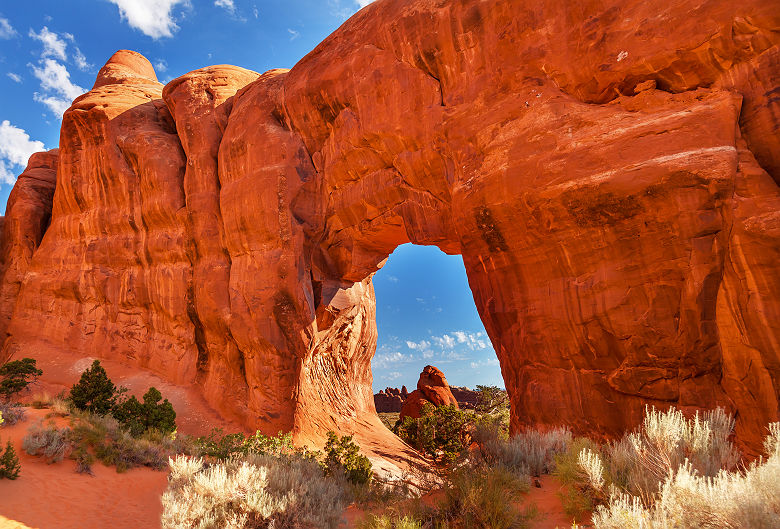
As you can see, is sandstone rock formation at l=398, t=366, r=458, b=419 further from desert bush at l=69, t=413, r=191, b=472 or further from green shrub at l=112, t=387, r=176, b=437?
desert bush at l=69, t=413, r=191, b=472

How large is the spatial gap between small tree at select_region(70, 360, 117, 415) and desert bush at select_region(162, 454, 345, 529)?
7038mm

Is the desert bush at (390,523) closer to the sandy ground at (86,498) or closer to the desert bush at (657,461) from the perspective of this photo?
the sandy ground at (86,498)

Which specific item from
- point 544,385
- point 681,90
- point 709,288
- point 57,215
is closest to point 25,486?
point 544,385

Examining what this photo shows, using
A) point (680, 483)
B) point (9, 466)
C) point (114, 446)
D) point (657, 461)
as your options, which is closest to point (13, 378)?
point (114, 446)

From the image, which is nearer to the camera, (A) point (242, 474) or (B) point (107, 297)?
(A) point (242, 474)

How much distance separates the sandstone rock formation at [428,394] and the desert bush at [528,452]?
15073 millimetres

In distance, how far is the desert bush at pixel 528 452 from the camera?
644 cm

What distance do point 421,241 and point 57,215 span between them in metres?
19.7

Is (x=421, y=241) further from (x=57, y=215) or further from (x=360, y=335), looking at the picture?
(x=57, y=215)

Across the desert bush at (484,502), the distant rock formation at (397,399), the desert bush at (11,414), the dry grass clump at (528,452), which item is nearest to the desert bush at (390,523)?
the desert bush at (484,502)

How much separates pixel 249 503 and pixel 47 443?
6043mm

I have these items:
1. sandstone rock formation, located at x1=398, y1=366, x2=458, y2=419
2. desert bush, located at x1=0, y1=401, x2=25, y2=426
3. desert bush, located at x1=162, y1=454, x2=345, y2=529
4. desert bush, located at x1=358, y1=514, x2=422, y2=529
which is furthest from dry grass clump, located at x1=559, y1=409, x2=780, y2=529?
sandstone rock formation, located at x1=398, y1=366, x2=458, y2=419

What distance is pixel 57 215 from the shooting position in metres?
21.2

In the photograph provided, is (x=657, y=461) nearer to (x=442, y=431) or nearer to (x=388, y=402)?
(x=442, y=431)
